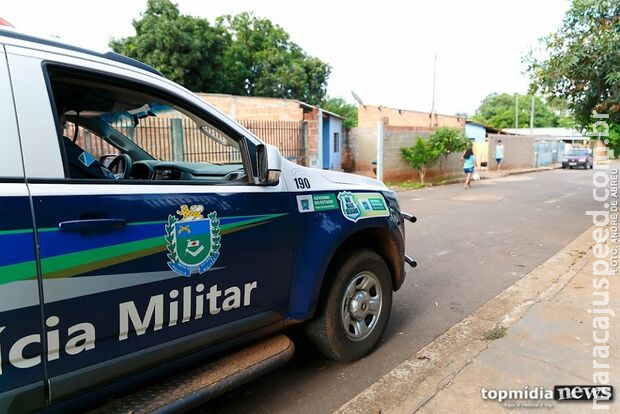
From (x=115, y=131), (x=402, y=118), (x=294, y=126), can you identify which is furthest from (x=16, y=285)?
(x=402, y=118)

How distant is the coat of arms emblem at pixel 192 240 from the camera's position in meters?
2.05

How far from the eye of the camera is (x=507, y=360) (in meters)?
3.27

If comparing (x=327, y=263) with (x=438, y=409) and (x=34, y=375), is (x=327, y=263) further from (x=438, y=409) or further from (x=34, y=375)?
(x=34, y=375)

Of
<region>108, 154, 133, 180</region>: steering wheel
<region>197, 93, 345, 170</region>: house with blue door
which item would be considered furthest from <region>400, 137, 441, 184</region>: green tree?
<region>108, 154, 133, 180</region>: steering wheel

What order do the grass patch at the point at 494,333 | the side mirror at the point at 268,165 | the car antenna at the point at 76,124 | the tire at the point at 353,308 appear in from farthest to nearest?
the grass patch at the point at 494,333
the tire at the point at 353,308
the car antenna at the point at 76,124
the side mirror at the point at 268,165

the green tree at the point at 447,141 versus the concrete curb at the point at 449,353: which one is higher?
the green tree at the point at 447,141

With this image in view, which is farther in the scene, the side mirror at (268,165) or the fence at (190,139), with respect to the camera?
the fence at (190,139)

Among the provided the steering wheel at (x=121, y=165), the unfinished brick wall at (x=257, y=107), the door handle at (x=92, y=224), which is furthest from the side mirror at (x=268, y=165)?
the unfinished brick wall at (x=257, y=107)

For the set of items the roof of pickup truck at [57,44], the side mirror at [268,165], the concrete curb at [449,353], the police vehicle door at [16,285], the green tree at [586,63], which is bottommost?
the concrete curb at [449,353]

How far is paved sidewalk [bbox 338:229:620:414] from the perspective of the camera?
2754 millimetres

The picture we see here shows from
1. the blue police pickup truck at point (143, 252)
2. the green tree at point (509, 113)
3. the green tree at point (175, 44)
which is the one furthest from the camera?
the green tree at point (509, 113)

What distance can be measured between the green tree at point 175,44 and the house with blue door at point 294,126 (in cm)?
658

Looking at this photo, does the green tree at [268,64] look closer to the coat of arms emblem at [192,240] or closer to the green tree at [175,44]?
the green tree at [175,44]

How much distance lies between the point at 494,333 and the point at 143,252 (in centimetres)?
301
